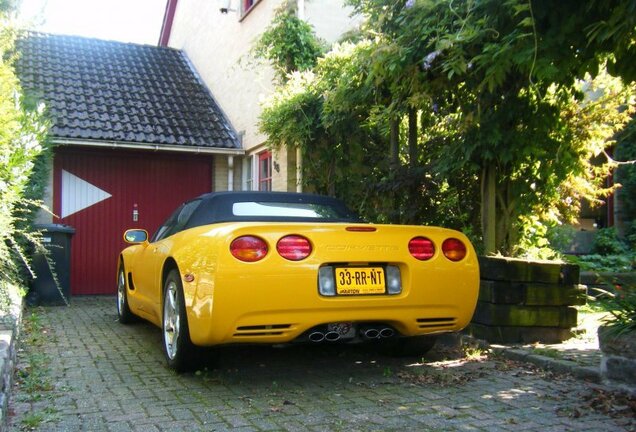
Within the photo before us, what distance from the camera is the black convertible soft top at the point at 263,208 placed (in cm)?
506

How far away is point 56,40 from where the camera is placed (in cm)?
1370

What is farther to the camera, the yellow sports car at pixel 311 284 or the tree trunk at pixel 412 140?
the tree trunk at pixel 412 140

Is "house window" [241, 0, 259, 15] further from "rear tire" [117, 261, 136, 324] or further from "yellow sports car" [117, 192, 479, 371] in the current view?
"yellow sports car" [117, 192, 479, 371]

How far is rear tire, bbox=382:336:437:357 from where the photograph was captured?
5039mm

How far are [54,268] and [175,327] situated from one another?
15.9ft

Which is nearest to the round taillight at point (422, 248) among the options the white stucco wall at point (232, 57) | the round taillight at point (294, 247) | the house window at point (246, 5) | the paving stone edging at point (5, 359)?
the round taillight at point (294, 247)

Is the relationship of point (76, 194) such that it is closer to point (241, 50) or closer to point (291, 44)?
point (241, 50)

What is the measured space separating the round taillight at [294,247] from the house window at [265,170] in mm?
6516

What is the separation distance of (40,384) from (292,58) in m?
6.56

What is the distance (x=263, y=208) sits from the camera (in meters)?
5.24

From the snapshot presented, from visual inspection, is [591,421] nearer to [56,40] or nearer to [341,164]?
[341,164]

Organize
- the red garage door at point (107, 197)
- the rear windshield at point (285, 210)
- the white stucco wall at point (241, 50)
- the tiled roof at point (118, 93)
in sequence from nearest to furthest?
the rear windshield at point (285, 210) < the white stucco wall at point (241, 50) < the red garage door at point (107, 197) < the tiled roof at point (118, 93)

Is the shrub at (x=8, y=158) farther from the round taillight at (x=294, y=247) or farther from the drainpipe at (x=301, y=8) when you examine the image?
the drainpipe at (x=301, y=8)

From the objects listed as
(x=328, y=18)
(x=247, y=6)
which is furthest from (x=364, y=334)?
(x=247, y=6)
